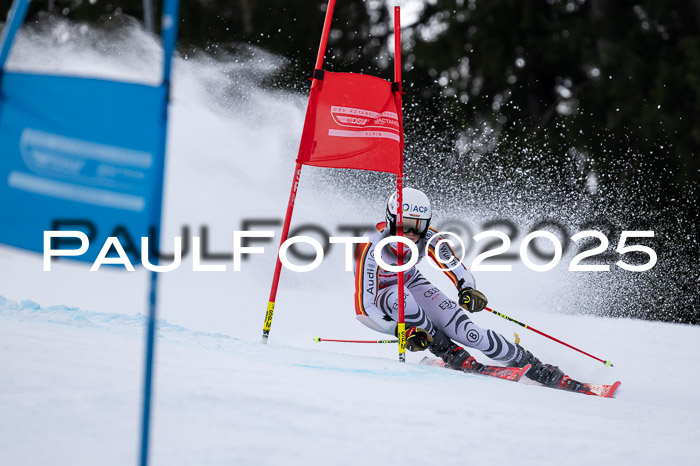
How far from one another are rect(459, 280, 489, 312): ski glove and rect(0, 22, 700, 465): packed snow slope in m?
0.68

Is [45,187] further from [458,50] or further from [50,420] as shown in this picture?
[458,50]

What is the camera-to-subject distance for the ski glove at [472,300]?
559cm

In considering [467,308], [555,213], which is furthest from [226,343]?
[555,213]

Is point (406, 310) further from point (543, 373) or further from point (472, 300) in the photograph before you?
point (543, 373)

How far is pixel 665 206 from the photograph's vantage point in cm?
1186

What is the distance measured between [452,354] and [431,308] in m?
0.45

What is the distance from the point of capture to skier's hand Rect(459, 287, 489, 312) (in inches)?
220

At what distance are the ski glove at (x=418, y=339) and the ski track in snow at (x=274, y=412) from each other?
1.88 ft

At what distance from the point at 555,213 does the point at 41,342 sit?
8.44m

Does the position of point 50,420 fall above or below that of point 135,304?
above

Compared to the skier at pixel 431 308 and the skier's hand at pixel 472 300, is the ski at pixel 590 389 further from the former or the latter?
the skier's hand at pixel 472 300

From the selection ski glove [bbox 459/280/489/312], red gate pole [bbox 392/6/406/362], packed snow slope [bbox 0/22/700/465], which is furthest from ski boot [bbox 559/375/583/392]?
red gate pole [bbox 392/6/406/362]

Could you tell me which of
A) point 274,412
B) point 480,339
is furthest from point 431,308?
point 274,412

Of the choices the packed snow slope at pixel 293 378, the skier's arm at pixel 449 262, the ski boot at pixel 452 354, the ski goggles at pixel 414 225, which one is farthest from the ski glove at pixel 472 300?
the packed snow slope at pixel 293 378
